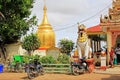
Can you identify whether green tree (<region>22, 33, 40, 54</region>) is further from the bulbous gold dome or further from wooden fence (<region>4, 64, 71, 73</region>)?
wooden fence (<region>4, 64, 71, 73</region>)

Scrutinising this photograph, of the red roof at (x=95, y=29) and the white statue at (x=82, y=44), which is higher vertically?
the red roof at (x=95, y=29)

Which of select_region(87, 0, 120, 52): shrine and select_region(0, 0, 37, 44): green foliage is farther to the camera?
select_region(0, 0, 37, 44): green foliage

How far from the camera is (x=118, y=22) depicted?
2434 centimetres

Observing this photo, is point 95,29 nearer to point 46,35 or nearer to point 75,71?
point 75,71

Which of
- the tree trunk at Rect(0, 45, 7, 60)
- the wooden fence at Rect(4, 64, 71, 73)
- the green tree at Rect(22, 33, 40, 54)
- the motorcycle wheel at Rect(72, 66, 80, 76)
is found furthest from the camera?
the green tree at Rect(22, 33, 40, 54)

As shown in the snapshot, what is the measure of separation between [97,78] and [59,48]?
23311 mm

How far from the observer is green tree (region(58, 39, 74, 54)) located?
41.0 meters

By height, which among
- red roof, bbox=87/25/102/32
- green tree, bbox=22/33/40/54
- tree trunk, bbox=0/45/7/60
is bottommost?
tree trunk, bbox=0/45/7/60

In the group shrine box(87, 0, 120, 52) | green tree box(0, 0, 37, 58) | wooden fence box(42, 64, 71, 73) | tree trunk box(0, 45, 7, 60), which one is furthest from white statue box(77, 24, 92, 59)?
tree trunk box(0, 45, 7, 60)

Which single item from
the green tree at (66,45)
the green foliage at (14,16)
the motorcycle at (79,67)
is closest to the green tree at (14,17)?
the green foliage at (14,16)

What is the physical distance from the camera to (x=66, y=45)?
1622 inches

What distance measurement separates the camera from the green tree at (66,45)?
41.0 m

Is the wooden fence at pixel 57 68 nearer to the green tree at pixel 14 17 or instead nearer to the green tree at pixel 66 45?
the green tree at pixel 14 17

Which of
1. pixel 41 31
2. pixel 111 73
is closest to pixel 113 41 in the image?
pixel 111 73
